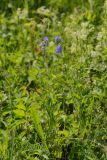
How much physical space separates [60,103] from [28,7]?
6.29ft

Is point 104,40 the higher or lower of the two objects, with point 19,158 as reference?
higher

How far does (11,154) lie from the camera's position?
2299mm

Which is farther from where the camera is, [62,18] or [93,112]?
[62,18]

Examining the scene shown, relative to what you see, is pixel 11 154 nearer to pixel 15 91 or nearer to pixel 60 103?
pixel 60 103

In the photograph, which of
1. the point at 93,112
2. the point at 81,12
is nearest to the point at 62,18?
the point at 81,12

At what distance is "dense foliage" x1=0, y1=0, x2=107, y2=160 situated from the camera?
2.46m

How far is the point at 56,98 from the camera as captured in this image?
2814 mm

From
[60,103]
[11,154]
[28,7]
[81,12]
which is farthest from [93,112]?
[28,7]

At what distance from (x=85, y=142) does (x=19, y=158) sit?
0.38 m

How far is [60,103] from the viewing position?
269 centimetres

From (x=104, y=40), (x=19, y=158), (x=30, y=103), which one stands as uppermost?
(x=104, y=40)

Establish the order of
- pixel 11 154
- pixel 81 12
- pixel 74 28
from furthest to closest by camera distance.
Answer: pixel 81 12
pixel 74 28
pixel 11 154

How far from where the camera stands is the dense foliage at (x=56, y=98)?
2457 millimetres

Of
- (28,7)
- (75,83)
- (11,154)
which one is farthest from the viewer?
(28,7)
